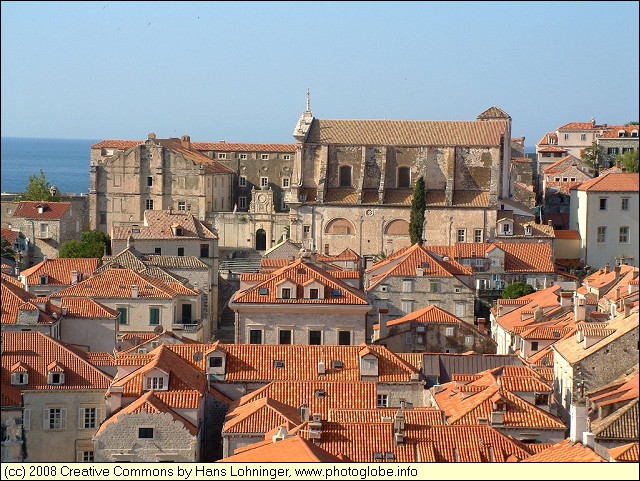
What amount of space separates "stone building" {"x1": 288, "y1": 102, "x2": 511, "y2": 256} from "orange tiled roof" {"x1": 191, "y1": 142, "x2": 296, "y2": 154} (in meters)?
10.1

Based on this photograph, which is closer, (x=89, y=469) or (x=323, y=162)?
(x=89, y=469)

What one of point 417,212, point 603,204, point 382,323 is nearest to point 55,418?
point 603,204

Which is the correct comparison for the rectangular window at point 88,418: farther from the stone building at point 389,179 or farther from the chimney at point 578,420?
the stone building at point 389,179

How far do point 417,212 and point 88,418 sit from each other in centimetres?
3589

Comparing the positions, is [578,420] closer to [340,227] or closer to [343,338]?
[343,338]

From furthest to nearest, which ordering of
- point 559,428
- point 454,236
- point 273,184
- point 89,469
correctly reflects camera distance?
1. point 273,184
2. point 454,236
3. point 559,428
4. point 89,469

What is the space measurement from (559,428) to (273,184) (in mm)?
53949

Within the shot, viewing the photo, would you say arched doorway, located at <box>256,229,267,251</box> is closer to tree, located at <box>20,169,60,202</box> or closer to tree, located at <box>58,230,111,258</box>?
tree, located at <box>58,230,111,258</box>

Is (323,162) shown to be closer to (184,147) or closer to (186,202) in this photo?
(186,202)

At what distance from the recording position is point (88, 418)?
103 ft

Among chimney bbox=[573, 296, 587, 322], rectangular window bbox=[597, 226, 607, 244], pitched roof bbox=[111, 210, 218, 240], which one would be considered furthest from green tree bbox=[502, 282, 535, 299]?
chimney bbox=[573, 296, 587, 322]

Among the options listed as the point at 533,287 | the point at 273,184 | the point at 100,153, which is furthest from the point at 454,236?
the point at 100,153

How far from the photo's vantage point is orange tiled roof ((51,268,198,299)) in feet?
145

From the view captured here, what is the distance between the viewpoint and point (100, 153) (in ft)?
277
